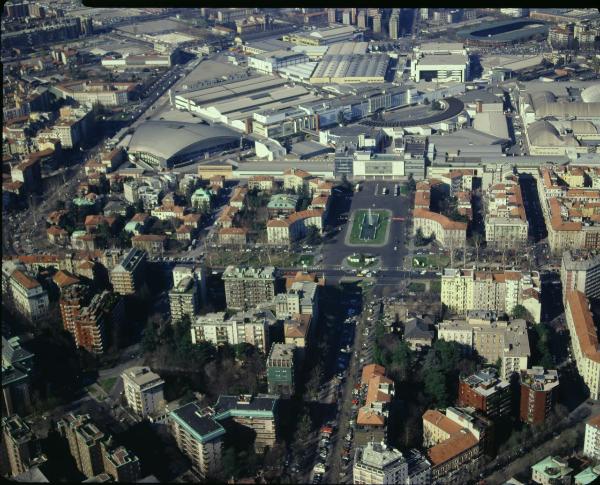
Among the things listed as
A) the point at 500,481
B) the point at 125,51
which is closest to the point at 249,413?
the point at 500,481

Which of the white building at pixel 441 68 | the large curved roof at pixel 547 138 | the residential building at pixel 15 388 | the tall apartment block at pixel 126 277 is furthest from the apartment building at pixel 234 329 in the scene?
the white building at pixel 441 68

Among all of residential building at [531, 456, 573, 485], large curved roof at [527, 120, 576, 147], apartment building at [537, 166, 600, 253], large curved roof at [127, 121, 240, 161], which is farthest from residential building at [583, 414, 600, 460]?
large curved roof at [127, 121, 240, 161]

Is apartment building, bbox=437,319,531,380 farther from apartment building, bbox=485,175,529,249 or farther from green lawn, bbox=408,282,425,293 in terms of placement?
A: apartment building, bbox=485,175,529,249

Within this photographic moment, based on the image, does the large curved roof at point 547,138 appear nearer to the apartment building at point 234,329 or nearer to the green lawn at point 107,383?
the apartment building at point 234,329

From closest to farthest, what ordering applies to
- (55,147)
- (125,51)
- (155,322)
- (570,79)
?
(155,322), (55,147), (570,79), (125,51)

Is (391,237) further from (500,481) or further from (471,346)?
(500,481)

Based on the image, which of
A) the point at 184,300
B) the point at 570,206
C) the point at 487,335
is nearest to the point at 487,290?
the point at 487,335

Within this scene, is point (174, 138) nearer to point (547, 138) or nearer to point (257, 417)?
point (547, 138)
